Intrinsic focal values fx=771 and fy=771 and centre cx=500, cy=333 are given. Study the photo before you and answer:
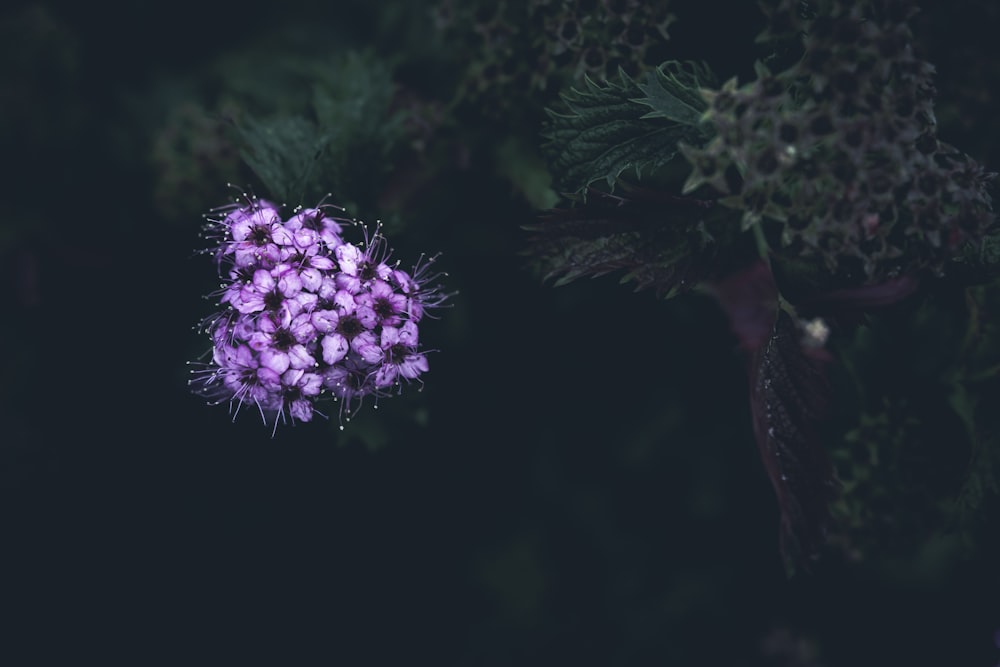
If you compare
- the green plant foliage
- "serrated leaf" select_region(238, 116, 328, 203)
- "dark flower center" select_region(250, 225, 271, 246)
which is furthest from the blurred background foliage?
"dark flower center" select_region(250, 225, 271, 246)

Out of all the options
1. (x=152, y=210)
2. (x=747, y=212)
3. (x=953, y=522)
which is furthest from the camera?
(x=152, y=210)

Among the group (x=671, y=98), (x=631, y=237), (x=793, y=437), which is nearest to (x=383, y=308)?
(x=631, y=237)

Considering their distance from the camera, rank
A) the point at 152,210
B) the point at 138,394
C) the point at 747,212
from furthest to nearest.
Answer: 1. the point at 152,210
2. the point at 138,394
3. the point at 747,212

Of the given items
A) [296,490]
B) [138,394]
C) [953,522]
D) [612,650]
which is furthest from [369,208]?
[612,650]

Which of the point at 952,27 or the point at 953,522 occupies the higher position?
the point at 952,27

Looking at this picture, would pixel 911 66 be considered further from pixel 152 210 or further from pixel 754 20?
pixel 152 210

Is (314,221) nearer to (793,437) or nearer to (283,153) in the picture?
(283,153)

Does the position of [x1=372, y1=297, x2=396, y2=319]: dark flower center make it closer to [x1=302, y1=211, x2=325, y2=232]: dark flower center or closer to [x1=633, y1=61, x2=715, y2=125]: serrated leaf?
[x1=302, y1=211, x2=325, y2=232]: dark flower center
